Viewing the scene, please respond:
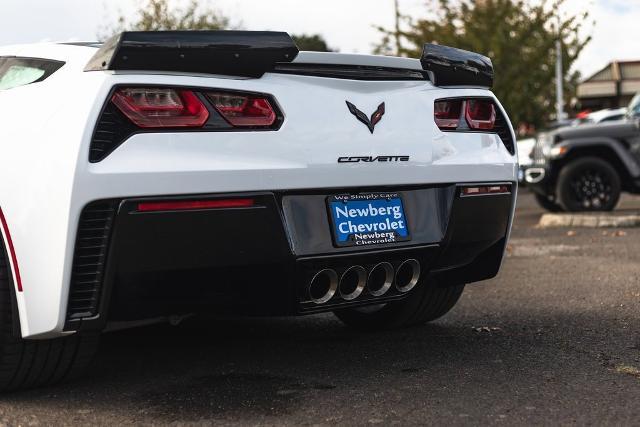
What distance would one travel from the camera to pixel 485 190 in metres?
4.18

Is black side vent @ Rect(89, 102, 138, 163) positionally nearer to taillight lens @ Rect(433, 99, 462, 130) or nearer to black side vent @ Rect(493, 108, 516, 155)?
taillight lens @ Rect(433, 99, 462, 130)

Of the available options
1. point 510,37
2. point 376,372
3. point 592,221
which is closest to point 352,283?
point 376,372

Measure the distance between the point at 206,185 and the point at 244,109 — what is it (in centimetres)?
33

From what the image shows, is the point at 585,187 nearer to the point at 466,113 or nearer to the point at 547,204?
the point at 547,204

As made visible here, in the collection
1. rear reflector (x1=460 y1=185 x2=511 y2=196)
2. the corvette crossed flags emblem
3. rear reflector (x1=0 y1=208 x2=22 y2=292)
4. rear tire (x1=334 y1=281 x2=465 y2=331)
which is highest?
the corvette crossed flags emblem

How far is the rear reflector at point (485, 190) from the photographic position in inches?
160

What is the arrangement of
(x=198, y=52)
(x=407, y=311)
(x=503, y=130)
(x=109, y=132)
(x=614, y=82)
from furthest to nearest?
(x=614, y=82) → (x=407, y=311) → (x=503, y=130) → (x=198, y=52) → (x=109, y=132)

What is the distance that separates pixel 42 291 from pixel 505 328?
94.8 inches

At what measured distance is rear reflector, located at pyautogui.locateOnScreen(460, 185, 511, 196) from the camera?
407 cm

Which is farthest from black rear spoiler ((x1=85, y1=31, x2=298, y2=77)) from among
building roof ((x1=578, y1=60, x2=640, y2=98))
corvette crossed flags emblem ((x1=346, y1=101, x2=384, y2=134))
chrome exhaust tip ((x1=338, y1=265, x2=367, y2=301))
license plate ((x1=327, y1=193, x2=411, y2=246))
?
building roof ((x1=578, y1=60, x2=640, y2=98))

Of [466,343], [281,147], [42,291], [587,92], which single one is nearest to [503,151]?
[466,343]

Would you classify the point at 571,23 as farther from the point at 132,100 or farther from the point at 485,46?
the point at 132,100

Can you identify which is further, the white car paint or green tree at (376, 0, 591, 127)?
green tree at (376, 0, 591, 127)

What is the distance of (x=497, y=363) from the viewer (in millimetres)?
4082
